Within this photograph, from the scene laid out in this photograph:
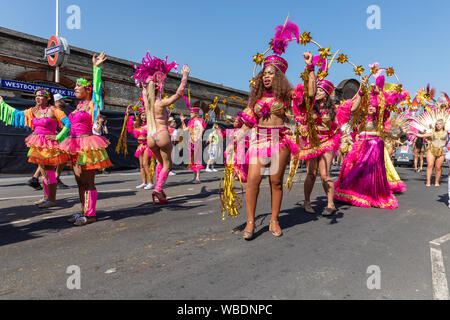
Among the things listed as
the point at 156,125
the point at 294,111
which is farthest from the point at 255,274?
the point at 156,125

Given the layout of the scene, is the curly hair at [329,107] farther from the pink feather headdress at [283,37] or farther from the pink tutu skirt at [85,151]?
the pink tutu skirt at [85,151]

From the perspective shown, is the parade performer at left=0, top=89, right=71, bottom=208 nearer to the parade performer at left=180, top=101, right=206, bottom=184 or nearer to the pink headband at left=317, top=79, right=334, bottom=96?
the pink headband at left=317, top=79, right=334, bottom=96

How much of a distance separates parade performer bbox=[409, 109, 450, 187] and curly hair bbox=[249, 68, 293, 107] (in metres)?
7.58

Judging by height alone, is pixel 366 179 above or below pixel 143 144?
below

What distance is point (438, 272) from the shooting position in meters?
2.67

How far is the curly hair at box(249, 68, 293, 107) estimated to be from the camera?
11.6 feet

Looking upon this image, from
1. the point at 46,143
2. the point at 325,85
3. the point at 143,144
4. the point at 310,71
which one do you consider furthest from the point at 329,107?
the point at 143,144

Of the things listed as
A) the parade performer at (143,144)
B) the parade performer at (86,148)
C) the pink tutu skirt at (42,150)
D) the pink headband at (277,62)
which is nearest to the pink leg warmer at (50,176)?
the pink tutu skirt at (42,150)

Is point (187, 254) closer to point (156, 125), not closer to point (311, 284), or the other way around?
point (311, 284)

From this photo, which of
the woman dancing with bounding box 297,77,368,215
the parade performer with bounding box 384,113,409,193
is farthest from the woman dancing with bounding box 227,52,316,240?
the parade performer with bounding box 384,113,409,193

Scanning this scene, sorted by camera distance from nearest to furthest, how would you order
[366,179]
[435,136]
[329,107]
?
[329,107], [366,179], [435,136]

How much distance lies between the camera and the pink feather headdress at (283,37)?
3756 millimetres

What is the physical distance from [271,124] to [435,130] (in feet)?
28.2

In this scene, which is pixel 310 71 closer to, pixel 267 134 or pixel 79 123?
pixel 267 134
